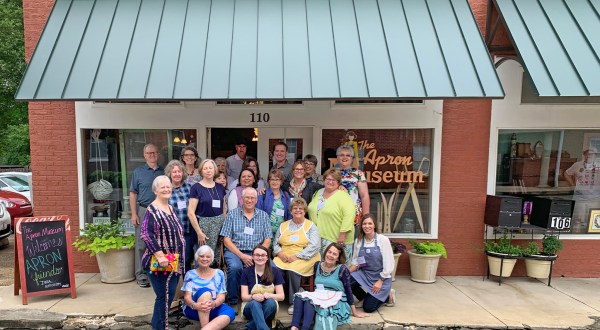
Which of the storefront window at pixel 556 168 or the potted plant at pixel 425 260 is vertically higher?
the storefront window at pixel 556 168

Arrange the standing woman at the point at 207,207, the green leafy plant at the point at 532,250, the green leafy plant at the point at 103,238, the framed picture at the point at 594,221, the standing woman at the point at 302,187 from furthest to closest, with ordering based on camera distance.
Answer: the framed picture at the point at 594,221 < the green leafy plant at the point at 532,250 < the green leafy plant at the point at 103,238 < the standing woman at the point at 302,187 < the standing woman at the point at 207,207

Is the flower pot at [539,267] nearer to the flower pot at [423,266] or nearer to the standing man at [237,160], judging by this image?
the flower pot at [423,266]

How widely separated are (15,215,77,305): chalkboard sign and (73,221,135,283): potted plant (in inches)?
15.9

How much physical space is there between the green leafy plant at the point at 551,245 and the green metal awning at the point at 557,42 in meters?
2.33

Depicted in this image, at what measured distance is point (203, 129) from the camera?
21.3 ft

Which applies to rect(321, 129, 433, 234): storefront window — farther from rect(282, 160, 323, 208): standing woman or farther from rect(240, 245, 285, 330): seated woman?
rect(240, 245, 285, 330): seated woman

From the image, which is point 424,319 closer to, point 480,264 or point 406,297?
point 406,297

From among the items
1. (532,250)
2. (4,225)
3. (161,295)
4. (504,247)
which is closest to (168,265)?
(161,295)

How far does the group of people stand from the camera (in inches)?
174

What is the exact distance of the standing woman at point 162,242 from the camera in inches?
167

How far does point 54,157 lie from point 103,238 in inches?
62.0

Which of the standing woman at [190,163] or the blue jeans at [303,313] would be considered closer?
the blue jeans at [303,313]

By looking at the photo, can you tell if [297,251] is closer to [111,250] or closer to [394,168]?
[394,168]

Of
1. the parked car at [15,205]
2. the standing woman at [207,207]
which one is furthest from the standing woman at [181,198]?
the parked car at [15,205]
